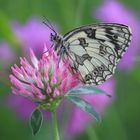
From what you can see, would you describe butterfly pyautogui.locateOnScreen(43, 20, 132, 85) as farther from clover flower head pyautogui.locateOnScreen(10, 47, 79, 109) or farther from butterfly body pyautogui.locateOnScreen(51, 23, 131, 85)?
clover flower head pyautogui.locateOnScreen(10, 47, 79, 109)

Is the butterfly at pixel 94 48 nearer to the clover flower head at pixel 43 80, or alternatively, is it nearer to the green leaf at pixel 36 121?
the clover flower head at pixel 43 80

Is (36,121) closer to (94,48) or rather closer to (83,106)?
(83,106)

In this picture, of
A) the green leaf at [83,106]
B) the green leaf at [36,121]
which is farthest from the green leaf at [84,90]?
the green leaf at [36,121]

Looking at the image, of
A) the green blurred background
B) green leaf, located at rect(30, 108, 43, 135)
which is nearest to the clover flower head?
green leaf, located at rect(30, 108, 43, 135)

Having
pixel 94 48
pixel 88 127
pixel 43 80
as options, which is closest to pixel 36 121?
pixel 43 80

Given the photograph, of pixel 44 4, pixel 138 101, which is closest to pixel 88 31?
pixel 138 101

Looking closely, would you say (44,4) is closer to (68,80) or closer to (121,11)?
(121,11)
